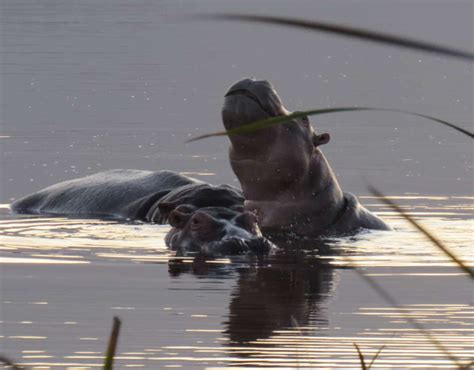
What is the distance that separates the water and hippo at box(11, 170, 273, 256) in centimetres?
17

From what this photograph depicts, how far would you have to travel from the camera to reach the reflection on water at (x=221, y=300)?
539cm

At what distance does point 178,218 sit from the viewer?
8.57m

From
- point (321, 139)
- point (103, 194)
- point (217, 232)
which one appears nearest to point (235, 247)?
point (217, 232)

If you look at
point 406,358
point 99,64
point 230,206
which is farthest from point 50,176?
point 99,64

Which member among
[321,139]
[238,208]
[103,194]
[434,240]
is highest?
[434,240]

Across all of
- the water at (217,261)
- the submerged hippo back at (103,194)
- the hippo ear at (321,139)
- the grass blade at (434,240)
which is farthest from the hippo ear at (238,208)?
the grass blade at (434,240)

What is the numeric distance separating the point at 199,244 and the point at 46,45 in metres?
27.8

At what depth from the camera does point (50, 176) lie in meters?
13.0

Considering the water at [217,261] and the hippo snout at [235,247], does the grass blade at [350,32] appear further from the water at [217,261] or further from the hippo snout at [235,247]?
the hippo snout at [235,247]

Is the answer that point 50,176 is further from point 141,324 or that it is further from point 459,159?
point 141,324

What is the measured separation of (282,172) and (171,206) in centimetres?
86

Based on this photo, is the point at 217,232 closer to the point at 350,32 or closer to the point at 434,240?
the point at 434,240

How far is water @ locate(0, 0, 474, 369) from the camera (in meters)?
5.66

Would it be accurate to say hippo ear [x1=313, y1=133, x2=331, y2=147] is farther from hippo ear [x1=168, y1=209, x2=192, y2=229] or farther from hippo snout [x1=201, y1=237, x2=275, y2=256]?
hippo snout [x1=201, y1=237, x2=275, y2=256]
